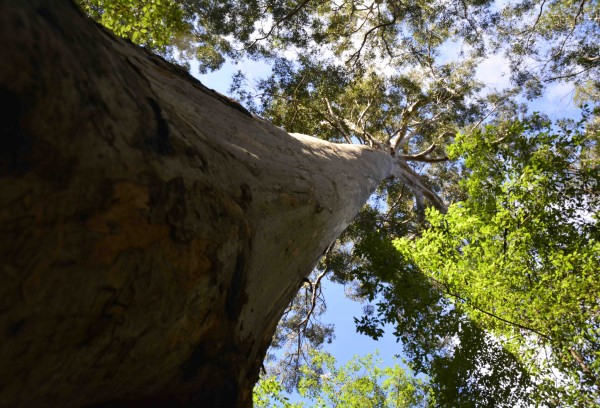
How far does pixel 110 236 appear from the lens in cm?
91

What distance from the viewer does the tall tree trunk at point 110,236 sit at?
734mm

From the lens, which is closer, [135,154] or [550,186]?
[135,154]

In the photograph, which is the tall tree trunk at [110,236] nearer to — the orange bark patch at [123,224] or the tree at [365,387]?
the orange bark patch at [123,224]

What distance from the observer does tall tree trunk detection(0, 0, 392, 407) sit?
0.73m

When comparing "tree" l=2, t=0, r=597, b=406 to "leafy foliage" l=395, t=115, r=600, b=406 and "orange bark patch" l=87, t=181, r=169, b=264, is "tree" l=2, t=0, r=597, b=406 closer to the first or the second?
"orange bark patch" l=87, t=181, r=169, b=264

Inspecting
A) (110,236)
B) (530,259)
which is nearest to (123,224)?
(110,236)

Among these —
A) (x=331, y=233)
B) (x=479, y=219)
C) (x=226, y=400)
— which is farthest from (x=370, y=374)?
(x=226, y=400)

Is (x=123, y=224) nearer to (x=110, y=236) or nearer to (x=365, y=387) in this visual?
(x=110, y=236)

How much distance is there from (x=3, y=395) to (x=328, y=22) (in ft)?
42.5

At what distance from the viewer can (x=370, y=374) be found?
9.41 m

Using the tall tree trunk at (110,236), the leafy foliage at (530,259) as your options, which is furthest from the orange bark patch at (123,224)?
the leafy foliage at (530,259)

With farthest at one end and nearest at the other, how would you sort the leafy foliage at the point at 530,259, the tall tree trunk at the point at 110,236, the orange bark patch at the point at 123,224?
the leafy foliage at the point at 530,259, the orange bark patch at the point at 123,224, the tall tree trunk at the point at 110,236

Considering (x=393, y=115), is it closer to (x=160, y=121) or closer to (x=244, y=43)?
(x=244, y=43)

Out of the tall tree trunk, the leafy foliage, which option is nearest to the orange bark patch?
the tall tree trunk
